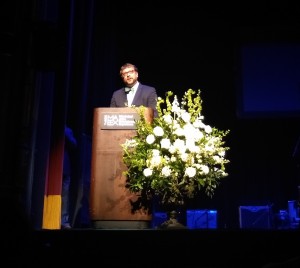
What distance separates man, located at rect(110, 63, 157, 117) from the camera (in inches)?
153

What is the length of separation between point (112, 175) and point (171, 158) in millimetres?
542

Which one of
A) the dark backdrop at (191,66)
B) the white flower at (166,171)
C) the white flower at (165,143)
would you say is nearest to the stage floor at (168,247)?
the white flower at (166,171)

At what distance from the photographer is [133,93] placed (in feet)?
12.9

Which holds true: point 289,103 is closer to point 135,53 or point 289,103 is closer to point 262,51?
point 262,51

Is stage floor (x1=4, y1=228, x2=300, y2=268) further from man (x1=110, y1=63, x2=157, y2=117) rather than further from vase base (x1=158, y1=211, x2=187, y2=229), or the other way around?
man (x1=110, y1=63, x2=157, y2=117)

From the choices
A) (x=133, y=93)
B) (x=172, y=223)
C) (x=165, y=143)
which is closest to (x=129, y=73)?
(x=133, y=93)

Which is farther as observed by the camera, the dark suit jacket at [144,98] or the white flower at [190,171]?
the dark suit jacket at [144,98]

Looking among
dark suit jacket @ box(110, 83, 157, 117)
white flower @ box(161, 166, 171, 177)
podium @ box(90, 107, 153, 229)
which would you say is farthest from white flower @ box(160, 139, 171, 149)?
dark suit jacket @ box(110, 83, 157, 117)

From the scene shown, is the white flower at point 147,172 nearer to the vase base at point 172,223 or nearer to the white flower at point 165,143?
the white flower at point 165,143

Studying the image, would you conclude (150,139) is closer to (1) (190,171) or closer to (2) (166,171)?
(2) (166,171)

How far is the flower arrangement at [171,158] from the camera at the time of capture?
3.23 metres

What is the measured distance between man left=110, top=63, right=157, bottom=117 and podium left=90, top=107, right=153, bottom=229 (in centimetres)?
32

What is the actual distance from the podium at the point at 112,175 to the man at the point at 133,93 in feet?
1.06

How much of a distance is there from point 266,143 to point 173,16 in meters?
3.23
